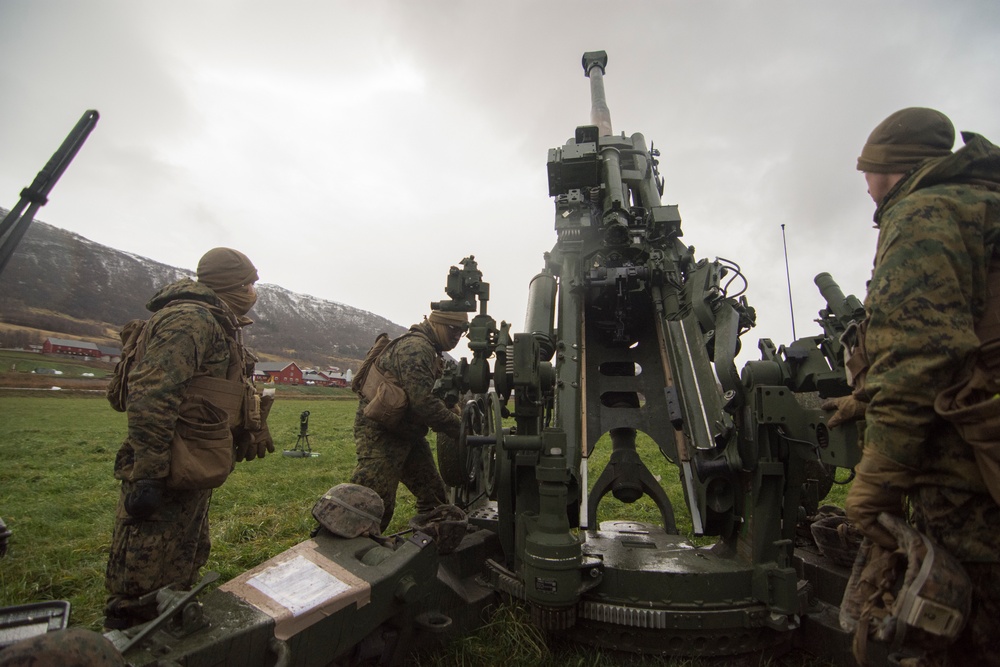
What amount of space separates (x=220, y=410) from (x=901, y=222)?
3159mm

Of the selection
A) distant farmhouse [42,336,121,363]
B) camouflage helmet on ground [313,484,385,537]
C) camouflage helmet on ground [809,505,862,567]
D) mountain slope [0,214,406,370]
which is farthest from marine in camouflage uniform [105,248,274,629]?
distant farmhouse [42,336,121,363]

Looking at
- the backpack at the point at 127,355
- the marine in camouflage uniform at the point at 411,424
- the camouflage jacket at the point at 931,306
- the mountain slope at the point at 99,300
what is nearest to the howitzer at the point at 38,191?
the backpack at the point at 127,355

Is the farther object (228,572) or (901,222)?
(228,572)

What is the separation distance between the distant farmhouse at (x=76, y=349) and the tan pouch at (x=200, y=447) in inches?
2650

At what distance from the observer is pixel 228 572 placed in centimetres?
427

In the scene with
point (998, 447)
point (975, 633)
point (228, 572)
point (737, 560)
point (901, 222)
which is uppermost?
point (901, 222)

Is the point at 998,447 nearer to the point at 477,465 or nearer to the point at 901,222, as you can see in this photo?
the point at 901,222

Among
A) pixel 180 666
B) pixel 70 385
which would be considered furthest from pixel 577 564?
pixel 70 385

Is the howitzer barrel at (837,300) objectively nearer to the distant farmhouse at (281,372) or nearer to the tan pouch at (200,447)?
the tan pouch at (200,447)

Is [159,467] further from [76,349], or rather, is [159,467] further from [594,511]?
[76,349]

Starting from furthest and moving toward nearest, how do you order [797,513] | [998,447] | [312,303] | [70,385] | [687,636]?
[312,303] → [70,385] → [797,513] → [687,636] → [998,447]

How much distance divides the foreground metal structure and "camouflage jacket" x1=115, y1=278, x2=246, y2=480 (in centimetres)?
83

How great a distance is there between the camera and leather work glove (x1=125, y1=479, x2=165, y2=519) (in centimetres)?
255

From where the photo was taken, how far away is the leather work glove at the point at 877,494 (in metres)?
1.70
